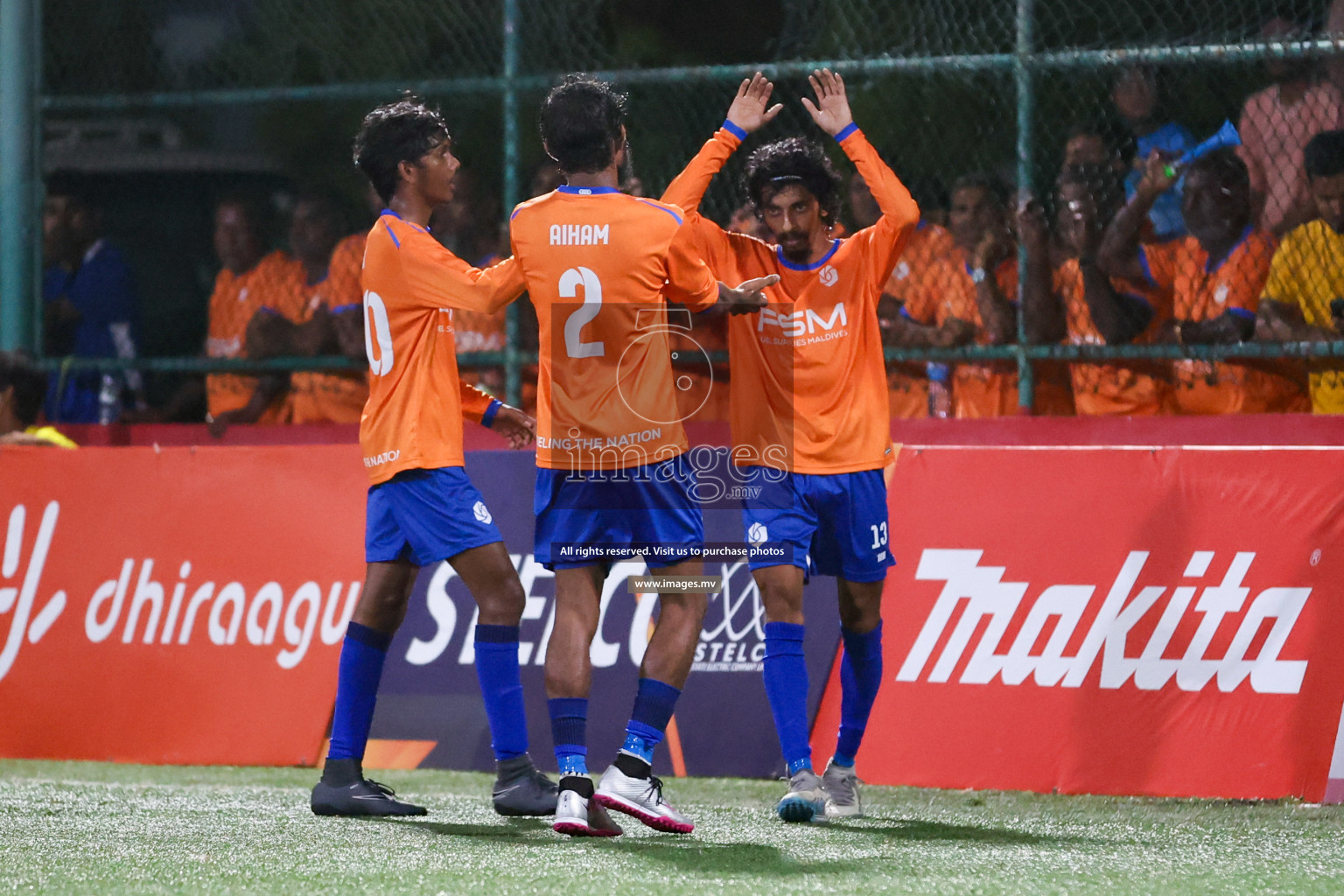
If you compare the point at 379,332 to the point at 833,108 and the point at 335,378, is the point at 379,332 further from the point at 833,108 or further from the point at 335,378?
the point at 335,378

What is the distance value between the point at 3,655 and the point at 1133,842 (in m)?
4.83

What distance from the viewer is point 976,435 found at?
22.9 feet

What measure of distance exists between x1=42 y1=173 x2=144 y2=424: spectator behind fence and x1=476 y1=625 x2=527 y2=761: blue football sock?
4.33 metres

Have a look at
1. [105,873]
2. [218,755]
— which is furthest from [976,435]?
[105,873]

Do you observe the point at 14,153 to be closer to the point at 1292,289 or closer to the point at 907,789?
the point at 907,789

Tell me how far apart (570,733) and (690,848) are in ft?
1.57

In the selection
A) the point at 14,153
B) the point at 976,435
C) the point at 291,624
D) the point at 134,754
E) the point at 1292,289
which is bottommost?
the point at 134,754

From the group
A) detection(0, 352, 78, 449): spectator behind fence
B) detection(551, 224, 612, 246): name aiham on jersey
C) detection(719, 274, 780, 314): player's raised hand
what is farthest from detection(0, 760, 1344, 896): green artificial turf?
detection(0, 352, 78, 449): spectator behind fence

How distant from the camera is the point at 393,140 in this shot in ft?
17.2

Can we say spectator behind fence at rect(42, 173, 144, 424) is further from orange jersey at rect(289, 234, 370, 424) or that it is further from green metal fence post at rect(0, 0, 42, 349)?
orange jersey at rect(289, 234, 370, 424)

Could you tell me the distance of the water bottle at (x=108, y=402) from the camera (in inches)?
344

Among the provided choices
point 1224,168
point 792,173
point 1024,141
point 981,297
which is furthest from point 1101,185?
point 792,173

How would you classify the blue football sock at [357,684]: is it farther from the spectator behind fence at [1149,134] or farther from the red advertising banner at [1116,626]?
A: the spectator behind fence at [1149,134]

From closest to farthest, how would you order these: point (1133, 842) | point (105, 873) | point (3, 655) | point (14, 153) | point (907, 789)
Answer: point (105, 873) → point (1133, 842) → point (907, 789) → point (3, 655) → point (14, 153)
